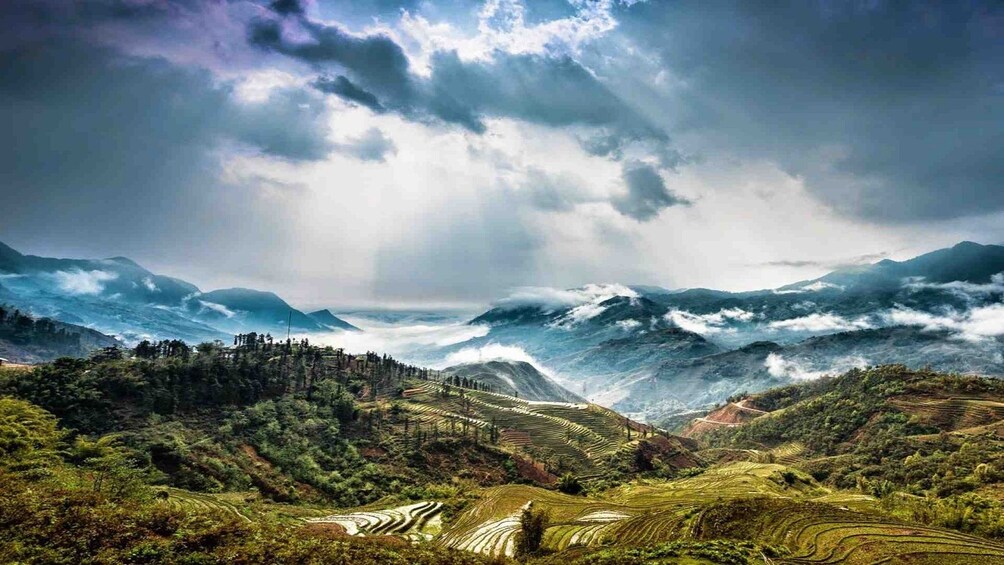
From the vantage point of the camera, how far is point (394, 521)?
70.4m

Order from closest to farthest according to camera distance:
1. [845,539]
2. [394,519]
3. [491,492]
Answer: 1. [845,539]
2. [394,519]
3. [491,492]

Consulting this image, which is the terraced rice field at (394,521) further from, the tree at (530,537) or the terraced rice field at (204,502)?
the tree at (530,537)

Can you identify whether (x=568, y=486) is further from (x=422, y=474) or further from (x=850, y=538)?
(x=850, y=538)

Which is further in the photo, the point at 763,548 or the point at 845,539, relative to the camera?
the point at 845,539

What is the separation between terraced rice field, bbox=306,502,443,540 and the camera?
64.4 meters

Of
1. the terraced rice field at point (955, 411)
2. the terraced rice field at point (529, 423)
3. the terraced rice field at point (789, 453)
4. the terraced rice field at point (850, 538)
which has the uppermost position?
the terraced rice field at point (850, 538)

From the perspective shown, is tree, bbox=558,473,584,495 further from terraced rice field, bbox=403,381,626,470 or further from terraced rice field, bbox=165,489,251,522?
terraced rice field, bbox=165,489,251,522

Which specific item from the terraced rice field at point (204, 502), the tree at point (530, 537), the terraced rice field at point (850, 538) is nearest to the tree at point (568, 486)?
the terraced rice field at point (850, 538)

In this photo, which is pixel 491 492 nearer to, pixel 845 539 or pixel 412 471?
pixel 412 471

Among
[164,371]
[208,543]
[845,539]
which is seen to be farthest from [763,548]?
[164,371]

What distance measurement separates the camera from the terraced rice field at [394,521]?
64.4m

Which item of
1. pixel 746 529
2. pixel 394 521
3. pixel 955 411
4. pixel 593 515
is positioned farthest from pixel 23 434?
pixel 955 411

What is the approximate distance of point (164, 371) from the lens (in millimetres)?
112000

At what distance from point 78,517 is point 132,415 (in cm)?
9019
